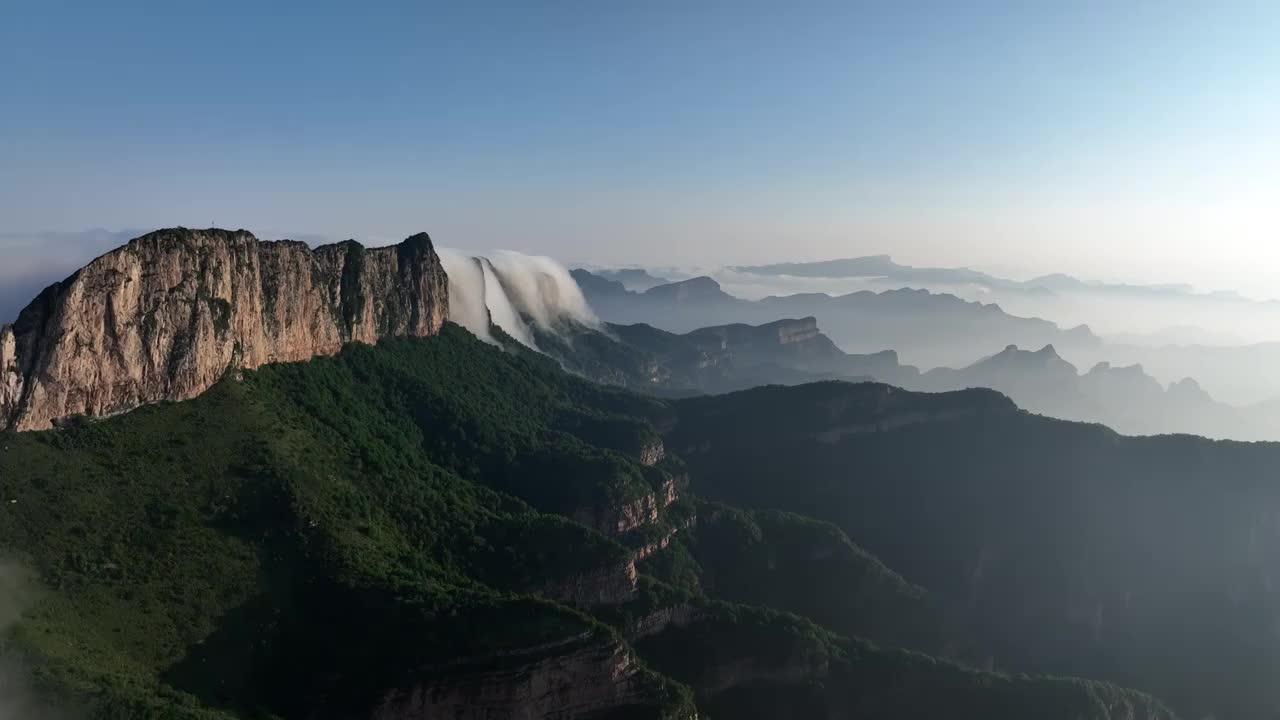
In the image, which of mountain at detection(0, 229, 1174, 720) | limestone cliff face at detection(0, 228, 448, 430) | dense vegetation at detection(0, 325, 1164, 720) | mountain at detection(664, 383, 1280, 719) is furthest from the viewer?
mountain at detection(664, 383, 1280, 719)

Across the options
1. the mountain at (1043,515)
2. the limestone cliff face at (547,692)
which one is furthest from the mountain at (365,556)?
the mountain at (1043,515)

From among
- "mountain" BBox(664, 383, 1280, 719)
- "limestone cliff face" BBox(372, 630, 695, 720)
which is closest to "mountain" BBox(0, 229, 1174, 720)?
"limestone cliff face" BBox(372, 630, 695, 720)

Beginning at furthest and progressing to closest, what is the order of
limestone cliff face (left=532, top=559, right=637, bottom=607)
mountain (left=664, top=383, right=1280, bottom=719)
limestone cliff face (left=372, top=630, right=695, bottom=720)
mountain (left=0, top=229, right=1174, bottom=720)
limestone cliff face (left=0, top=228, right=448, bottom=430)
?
mountain (left=664, top=383, right=1280, bottom=719), limestone cliff face (left=532, top=559, right=637, bottom=607), limestone cliff face (left=0, top=228, right=448, bottom=430), limestone cliff face (left=372, top=630, right=695, bottom=720), mountain (left=0, top=229, right=1174, bottom=720)

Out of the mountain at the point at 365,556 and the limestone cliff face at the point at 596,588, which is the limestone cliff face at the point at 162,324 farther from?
the limestone cliff face at the point at 596,588

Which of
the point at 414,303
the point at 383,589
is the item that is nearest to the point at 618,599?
the point at 383,589

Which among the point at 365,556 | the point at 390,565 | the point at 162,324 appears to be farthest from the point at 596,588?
the point at 162,324

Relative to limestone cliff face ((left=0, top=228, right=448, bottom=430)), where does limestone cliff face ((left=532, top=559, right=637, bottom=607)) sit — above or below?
below

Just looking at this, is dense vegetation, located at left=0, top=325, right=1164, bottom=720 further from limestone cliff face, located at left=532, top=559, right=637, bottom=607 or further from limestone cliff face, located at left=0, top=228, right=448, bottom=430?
limestone cliff face, located at left=0, top=228, right=448, bottom=430
